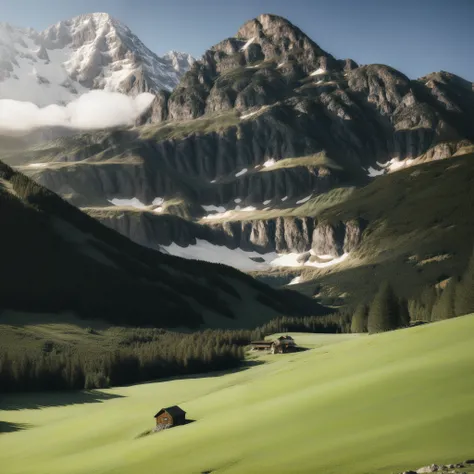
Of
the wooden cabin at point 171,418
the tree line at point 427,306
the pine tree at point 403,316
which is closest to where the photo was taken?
the wooden cabin at point 171,418

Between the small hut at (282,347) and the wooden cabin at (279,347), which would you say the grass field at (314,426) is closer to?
the small hut at (282,347)

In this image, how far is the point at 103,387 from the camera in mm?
140250

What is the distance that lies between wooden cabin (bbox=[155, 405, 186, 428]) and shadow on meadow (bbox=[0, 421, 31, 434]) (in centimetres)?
2924

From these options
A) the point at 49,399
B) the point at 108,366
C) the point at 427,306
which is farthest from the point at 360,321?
the point at 49,399

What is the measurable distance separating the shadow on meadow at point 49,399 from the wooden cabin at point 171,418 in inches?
1875

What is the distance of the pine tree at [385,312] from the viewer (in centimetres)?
15188

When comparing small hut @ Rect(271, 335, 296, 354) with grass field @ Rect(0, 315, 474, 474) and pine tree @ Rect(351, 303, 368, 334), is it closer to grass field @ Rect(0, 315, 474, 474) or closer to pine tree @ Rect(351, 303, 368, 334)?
pine tree @ Rect(351, 303, 368, 334)

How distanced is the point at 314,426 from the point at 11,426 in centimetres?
6043

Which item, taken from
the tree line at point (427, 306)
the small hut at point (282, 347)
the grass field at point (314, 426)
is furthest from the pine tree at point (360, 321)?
the grass field at point (314, 426)

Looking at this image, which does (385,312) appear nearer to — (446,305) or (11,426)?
(446,305)

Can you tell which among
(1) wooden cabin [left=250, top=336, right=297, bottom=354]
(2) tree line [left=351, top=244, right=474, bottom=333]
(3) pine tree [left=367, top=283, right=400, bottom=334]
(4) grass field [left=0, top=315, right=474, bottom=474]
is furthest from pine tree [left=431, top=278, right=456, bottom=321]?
(4) grass field [left=0, top=315, right=474, bottom=474]

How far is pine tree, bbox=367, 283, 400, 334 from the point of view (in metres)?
152

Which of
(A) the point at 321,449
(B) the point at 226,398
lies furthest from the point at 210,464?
(B) the point at 226,398

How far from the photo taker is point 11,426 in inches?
3925
